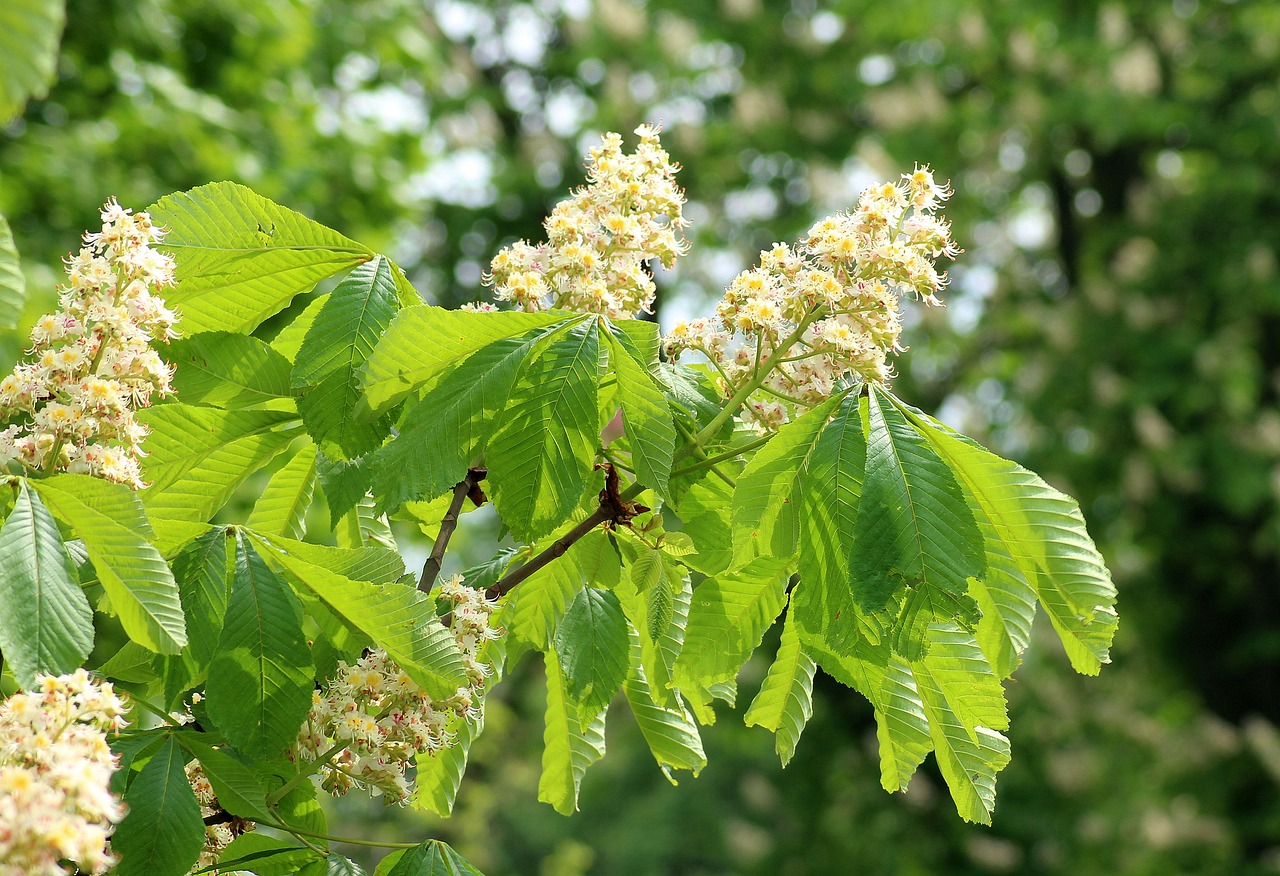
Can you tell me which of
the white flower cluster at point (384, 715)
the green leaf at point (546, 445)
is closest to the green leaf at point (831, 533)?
the green leaf at point (546, 445)

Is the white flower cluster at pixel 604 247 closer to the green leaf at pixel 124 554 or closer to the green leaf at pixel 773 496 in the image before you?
the green leaf at pixel 773 496

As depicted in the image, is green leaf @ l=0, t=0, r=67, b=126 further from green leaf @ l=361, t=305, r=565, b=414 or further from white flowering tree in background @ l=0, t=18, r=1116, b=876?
green leaf @ l=361, t=305, r=565, b=414

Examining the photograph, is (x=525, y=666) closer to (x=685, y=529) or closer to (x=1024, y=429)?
(x=1024, y=429)

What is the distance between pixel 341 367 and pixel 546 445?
9.5 inches

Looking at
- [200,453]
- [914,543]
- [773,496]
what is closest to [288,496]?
[200,453]

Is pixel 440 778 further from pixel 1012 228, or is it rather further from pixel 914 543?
pixel 1012 228

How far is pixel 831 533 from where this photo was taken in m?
1.26

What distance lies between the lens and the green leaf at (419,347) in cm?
126

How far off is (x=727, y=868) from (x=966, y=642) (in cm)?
2063

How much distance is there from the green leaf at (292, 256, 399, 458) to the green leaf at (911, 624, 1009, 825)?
2.09ft

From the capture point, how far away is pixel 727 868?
20781 mm

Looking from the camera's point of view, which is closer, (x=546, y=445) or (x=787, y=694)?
(x=546, y=445)

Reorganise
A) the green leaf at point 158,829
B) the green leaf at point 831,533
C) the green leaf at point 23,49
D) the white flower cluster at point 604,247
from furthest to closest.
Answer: the white flower cluster at point 604,247 → the green leaf at point 831,533 → the green leaf at point 158,829 → the green leaf at point 23,49

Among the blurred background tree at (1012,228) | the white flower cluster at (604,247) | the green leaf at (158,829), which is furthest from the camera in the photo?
the blurred background tree at (1012,228)
